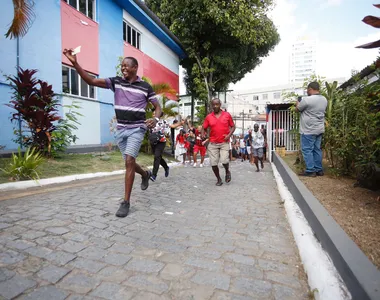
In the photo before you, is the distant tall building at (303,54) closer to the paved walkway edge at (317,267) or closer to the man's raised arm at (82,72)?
the man's raised arm at (82,72)

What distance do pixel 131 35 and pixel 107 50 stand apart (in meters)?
3.16

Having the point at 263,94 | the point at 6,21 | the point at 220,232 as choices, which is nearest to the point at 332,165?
the point at 220,232

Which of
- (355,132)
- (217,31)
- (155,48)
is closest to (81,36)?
(155,48)

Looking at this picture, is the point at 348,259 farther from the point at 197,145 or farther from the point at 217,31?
the point at 217,31

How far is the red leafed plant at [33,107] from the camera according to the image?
20.2 feet

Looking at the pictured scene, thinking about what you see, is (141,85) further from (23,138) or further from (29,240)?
(23,138)

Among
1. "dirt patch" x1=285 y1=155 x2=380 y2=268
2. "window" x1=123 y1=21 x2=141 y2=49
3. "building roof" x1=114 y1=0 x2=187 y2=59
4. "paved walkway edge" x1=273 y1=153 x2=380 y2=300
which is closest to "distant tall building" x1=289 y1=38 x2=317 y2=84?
"building roof" x1=114 y1=0 x2=187 y2=59

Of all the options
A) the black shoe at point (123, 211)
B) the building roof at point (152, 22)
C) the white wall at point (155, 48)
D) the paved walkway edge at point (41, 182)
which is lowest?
the black shoe at point (123, 211)

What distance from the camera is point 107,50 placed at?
37.6ft

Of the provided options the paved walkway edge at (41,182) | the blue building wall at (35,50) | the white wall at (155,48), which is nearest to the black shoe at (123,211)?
the paved walkway edge at (41,182)

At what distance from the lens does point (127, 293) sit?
1.75 metres

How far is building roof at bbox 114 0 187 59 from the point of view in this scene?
12.4m

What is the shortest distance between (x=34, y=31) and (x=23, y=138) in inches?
138

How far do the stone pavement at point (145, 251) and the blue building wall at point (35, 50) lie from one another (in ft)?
13.6
